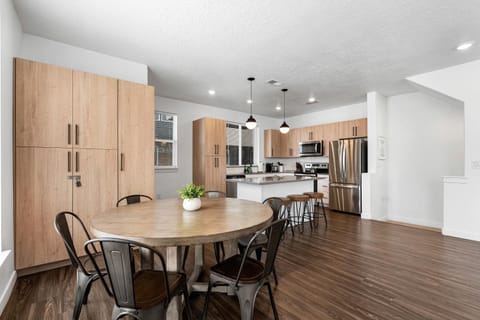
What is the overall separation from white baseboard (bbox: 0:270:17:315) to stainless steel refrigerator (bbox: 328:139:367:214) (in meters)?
5.79

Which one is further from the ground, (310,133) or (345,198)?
(310,133)

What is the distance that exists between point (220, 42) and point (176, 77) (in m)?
1.51

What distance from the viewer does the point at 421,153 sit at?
4.76 m

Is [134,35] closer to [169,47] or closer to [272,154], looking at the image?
[169,47]

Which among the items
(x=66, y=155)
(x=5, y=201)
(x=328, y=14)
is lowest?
(x=5, y=201)

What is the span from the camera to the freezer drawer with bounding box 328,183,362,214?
5.20 metres

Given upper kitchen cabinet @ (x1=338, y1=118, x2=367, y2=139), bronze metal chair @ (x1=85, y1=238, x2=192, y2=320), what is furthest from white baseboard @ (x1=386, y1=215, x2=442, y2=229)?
bronze metal chair @ (x1=85, y1=238, x2=192, y2=320)

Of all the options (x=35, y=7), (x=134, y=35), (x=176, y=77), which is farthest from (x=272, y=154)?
(x=35, y=7)

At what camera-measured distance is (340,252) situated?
3070 mm

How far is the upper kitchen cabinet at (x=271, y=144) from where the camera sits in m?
7.21

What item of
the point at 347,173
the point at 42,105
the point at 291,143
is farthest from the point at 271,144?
the point at 42,105

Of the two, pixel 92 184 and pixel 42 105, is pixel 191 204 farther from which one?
pixel 42 105

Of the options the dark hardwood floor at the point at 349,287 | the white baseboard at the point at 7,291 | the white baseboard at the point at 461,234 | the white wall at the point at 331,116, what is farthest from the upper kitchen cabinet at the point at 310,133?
the white baseboard at the point at 7,291

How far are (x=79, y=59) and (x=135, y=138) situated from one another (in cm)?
131
